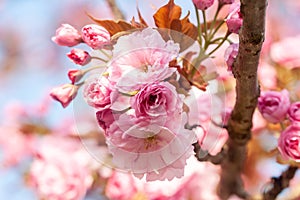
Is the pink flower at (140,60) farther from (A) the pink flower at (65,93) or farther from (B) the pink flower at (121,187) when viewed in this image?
(B) the pink flower at (121,187)

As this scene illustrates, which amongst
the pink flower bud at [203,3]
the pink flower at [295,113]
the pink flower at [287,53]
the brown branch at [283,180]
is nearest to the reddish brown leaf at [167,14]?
the pink flower bud at [203,3]

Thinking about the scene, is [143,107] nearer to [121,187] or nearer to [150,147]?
[150,147]

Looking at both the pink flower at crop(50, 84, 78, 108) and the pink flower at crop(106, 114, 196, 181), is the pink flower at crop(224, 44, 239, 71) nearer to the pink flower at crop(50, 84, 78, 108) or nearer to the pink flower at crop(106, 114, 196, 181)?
the pink flower at crop(106, 114, 196, 181)

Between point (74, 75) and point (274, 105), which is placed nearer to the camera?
point (74, 75)

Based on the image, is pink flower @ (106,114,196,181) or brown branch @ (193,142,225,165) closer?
pink flower @ (106,114,196,181)

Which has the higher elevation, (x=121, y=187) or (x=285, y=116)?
(x=285, y=116)

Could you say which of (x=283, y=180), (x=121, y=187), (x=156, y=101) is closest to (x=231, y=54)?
(x=156, y=101)

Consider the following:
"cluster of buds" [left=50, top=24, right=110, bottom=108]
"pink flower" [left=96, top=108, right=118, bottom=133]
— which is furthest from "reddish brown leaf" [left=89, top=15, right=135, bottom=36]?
"pink flower" [left=96, top=108, right=118, bottom=133]
